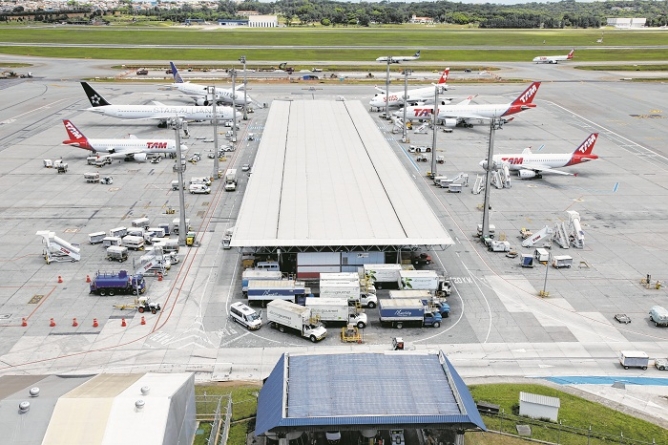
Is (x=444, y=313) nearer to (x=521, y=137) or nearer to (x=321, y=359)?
(x=321, y=359)

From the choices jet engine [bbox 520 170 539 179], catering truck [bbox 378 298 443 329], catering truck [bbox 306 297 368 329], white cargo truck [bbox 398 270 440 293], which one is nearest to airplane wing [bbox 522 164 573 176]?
jet engine [bbox 520 170 539 179]

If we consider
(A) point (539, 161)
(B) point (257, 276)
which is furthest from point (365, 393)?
(A) point (539, 161)

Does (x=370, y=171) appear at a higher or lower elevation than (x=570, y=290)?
higher

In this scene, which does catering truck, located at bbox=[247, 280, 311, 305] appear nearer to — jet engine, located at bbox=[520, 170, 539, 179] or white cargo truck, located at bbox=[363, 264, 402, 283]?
white cargo truck, located at bbox=[363, 264, 402, 283]

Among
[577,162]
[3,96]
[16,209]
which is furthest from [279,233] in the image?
[3,96]

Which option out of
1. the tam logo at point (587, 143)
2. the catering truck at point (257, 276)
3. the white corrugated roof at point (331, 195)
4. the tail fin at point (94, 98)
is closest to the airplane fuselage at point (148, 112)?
the tail fin at point (94, 98)

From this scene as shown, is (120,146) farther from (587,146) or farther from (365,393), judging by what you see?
(365,393)
